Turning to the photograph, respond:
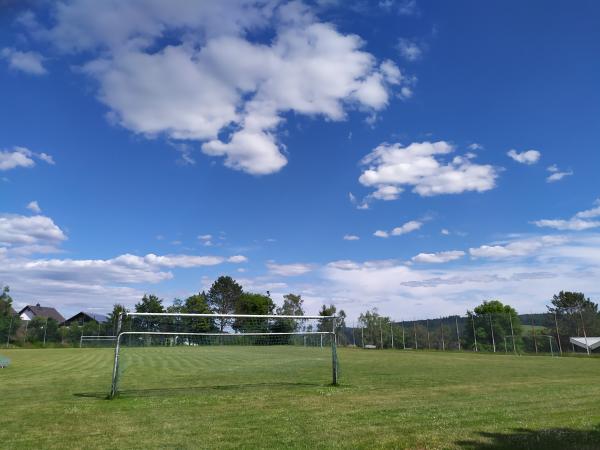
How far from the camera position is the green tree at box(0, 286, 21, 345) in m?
59.0

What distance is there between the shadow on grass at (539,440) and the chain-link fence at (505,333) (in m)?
38.6

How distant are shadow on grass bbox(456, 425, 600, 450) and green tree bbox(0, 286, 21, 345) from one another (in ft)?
219

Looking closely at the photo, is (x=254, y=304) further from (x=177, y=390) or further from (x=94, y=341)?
(x=177, y=390)

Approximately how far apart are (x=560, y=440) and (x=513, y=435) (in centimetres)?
68

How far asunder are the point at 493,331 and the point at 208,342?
3659 cm

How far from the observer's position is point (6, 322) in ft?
196

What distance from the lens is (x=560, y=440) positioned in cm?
673

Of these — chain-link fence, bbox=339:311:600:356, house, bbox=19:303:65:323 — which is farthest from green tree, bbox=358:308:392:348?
house, bbox=19:303:65:323

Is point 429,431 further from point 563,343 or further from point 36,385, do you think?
point 563,343

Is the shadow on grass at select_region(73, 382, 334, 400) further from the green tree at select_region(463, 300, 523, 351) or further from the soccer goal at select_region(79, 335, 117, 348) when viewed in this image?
the soccer goal at select_region(79, 335, 117, 348)

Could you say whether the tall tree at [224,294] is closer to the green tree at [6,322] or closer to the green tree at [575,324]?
the green tree at [6,322]

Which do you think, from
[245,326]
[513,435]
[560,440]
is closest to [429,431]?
[513,435]

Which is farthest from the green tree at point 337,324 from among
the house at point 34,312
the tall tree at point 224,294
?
the house at point 34,312

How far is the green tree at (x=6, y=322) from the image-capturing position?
5900 centimetres
